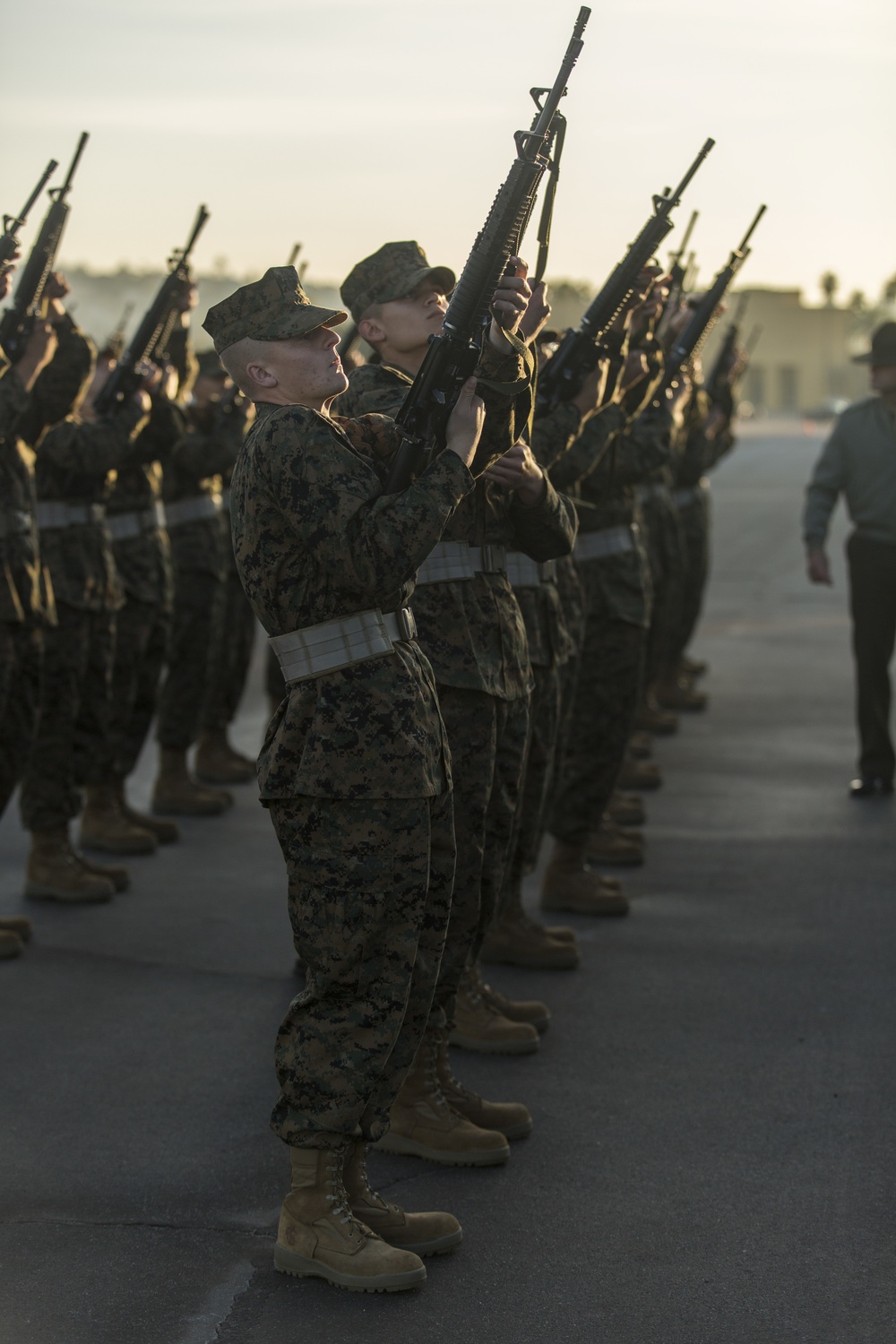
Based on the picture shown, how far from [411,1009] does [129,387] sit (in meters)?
3.75

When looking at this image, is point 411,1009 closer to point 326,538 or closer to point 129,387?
point 326,538

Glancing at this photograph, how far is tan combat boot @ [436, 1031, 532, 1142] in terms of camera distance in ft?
13.7

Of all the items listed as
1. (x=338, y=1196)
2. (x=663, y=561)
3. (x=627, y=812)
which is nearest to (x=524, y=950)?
(x=338, y=1196)

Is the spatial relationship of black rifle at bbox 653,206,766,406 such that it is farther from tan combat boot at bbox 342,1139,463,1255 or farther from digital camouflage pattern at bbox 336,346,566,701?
tan combat boot at bbox 342,1139,463,1255

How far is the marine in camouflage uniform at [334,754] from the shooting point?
3301 millimetres

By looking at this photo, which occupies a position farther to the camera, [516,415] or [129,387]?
[129,387]

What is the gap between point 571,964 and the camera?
18.4ft

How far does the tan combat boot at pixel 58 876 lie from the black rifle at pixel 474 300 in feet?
10.6

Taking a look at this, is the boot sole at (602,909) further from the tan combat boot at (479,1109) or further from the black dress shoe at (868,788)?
the black dress shoe at (868,788)

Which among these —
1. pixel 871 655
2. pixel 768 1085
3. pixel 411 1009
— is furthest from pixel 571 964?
pixel 871 655

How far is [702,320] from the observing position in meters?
7.32

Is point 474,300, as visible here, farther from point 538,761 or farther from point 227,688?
point 227,688

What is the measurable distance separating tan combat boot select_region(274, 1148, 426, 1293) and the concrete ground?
4 cm

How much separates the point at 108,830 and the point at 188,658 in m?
Answer: 1.21
